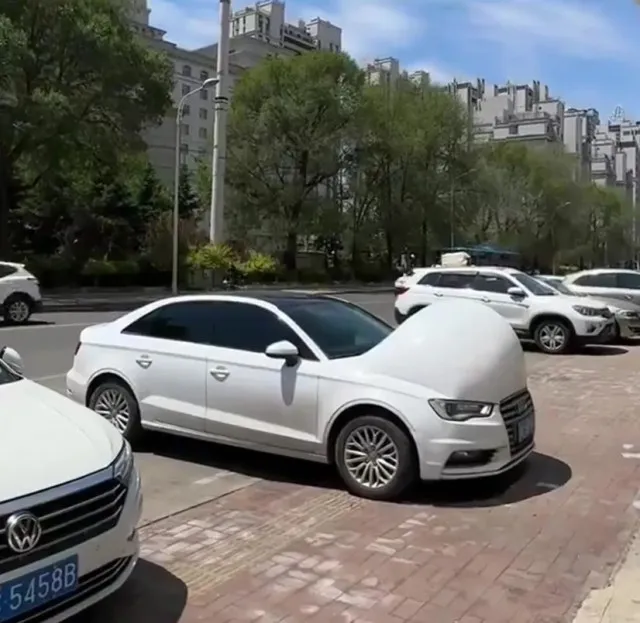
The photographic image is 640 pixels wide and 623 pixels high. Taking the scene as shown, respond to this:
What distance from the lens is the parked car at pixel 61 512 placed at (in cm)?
313

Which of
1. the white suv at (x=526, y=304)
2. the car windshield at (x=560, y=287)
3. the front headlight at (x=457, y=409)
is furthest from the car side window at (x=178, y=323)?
the car windshield at (x=560, y=287)

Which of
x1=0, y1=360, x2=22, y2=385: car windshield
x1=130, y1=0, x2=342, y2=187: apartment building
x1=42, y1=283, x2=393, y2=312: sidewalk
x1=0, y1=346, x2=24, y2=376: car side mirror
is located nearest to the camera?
x1=0, y1=360, x2=22, y2=385: car windshield

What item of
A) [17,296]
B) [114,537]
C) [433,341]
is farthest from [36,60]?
[114,537]

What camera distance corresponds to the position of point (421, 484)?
641 centimetres

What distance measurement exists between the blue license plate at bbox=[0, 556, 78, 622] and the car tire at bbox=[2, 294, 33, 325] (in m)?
17.3

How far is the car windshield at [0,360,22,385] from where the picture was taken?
176 inches

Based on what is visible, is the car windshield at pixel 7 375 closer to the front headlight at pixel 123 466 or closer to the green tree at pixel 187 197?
the front headlight at pixel 123 466

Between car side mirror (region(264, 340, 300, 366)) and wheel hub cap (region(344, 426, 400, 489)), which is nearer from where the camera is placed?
wheel hub cap (region(344, 426, 400, 489))

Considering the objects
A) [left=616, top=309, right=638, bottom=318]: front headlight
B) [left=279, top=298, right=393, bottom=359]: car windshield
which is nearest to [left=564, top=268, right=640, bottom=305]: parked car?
[left=616, top=309, right=638, bottom=318]: front headlight

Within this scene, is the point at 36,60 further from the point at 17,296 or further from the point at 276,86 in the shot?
the point at 276,86

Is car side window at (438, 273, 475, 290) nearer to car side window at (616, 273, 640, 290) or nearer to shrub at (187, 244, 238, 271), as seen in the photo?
car side window at (616, 273, 640, 290)

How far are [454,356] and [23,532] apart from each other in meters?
3.56

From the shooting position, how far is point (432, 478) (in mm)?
5883

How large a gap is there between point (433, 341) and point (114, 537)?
3.10 m
